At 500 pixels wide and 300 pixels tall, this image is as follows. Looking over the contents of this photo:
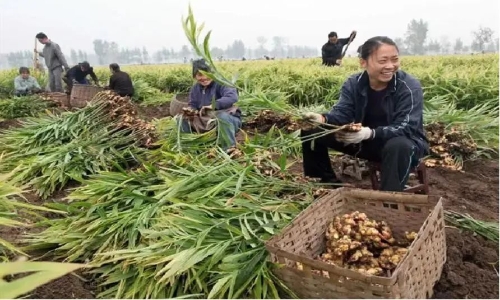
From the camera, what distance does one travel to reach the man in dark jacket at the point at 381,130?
228cm

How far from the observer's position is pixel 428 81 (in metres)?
5.64

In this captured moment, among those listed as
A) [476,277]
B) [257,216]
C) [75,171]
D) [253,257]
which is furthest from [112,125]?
[476,277]

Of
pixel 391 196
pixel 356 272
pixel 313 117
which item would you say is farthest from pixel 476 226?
pixel 356 272

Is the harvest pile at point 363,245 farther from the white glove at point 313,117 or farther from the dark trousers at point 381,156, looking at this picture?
the white glove at point 313,117

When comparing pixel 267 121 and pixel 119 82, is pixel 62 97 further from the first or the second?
pixel 267 121

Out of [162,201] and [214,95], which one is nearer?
[162,201]

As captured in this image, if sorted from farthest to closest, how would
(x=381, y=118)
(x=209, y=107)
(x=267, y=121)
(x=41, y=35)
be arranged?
(x=41, y=35) → (x=267, y=121) → (x=209, y=107) → (x=381, y=118)

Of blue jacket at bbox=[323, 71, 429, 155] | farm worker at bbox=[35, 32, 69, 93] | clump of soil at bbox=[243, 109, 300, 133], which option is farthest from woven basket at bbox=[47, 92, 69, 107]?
blue jacket at bbox=[323, 71, 429, 155]

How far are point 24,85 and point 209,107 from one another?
651cm

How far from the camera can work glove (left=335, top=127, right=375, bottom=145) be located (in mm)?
2318

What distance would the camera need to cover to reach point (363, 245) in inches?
73.0

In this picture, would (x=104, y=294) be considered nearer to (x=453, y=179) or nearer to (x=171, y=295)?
(x=171, y=295)

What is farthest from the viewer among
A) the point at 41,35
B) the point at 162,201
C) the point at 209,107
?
the point at 41,35

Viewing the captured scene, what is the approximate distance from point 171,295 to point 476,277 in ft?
3.88
